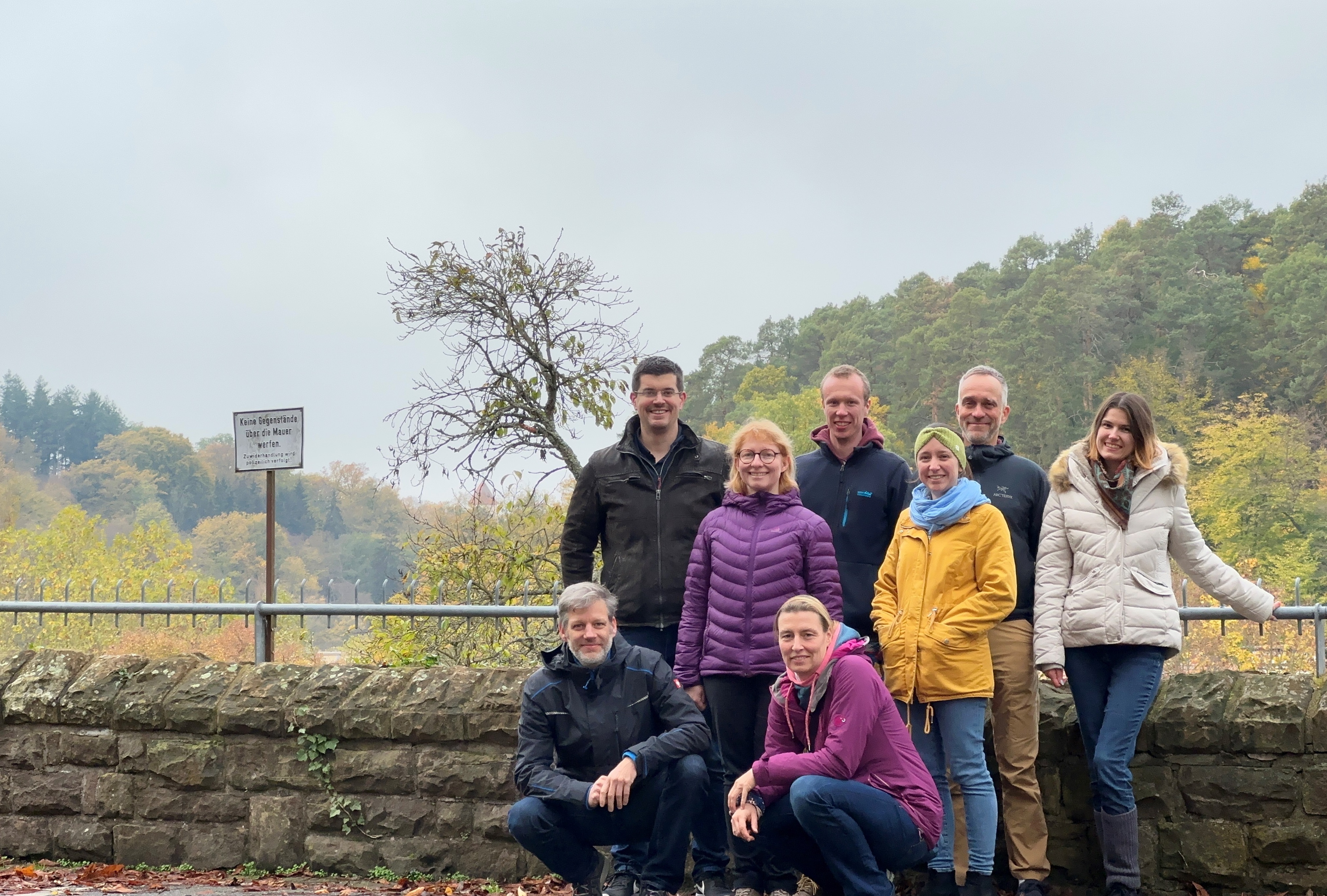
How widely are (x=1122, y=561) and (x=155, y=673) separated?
385 cm

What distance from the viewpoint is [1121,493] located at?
3.67 meters

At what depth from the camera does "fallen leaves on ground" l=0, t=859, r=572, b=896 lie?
4.33 meters

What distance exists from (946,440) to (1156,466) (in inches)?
25.9

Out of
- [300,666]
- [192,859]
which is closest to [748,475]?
[300,666]

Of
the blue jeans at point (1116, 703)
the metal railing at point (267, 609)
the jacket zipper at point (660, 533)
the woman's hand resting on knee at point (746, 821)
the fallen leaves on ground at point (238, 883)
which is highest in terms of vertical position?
the jacket zipper at point (660, 533)

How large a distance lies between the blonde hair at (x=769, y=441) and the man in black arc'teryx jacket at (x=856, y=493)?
0.60 ft

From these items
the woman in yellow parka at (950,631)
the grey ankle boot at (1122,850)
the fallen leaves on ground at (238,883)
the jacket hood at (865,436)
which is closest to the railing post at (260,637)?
the fallen leaves on ground at (238,883)

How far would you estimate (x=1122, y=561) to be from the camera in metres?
3.62

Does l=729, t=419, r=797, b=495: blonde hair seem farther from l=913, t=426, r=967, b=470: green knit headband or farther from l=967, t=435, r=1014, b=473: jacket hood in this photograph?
l=967, t=435, r=1014, b=473: jacket hood

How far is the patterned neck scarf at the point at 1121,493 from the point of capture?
3664mm

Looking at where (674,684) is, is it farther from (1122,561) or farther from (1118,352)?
(1118,352)

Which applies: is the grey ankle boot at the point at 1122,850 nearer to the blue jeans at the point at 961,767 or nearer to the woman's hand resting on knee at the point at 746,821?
the blue jeans at the point at 961,767

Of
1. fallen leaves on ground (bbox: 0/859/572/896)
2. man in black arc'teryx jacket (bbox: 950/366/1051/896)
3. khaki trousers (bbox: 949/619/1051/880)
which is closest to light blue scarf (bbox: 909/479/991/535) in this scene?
man in black arc'teryx jacket (bbox: 950/366/1051/896)

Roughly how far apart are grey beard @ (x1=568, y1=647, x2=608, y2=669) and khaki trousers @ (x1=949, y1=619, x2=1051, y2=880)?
1200mm
